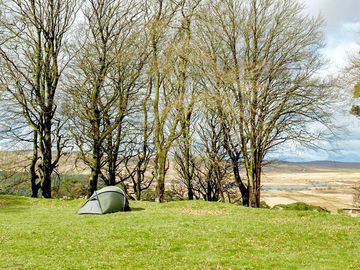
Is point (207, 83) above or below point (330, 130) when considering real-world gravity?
above

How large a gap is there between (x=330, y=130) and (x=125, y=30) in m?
25.8

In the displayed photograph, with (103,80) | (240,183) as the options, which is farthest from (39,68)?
(240,183)

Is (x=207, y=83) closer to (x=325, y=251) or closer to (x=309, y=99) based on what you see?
(x=309, y=99)

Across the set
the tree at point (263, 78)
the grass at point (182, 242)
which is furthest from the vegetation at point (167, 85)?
the grass at point (182, 242)

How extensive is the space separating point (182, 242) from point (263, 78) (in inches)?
921

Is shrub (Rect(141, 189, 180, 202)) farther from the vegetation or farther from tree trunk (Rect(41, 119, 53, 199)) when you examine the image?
tree trunk (Rect(41, 119, 53, 199))

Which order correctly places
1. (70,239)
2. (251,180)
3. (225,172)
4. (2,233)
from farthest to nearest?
(225,172)
(251,180)
(2,233)
(70,239)

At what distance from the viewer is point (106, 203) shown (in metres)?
30.4

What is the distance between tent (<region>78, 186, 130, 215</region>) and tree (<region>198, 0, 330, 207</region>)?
12.6 meters

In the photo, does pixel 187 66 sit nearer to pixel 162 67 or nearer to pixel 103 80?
pixel 162 67

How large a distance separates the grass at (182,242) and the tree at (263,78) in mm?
10981

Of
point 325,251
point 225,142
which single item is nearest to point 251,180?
point 225,142

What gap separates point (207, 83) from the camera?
134 feet

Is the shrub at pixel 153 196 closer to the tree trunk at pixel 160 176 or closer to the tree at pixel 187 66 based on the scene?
the tree at pixel 187 66
